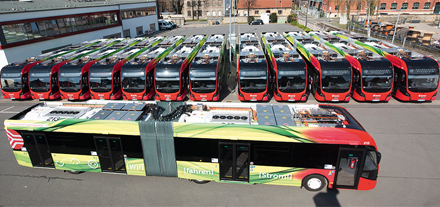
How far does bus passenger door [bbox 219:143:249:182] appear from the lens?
7414mm

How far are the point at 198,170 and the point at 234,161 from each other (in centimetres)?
124

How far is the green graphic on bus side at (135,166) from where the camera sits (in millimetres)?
8148

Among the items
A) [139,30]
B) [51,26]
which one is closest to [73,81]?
[51,26]

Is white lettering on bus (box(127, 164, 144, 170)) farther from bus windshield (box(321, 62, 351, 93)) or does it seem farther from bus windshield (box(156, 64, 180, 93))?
bus windshield (box(321, 62, 351, 93))

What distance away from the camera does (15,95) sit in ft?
54.1

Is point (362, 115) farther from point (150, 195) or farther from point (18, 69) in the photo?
point (18, 69)

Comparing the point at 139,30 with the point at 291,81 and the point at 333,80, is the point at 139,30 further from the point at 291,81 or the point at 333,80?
the point at 333,80

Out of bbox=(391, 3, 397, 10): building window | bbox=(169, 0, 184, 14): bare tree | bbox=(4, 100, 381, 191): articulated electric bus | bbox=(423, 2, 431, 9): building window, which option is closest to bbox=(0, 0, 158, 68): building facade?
bbox=(4, 100, 381, 191): articulated electric bus

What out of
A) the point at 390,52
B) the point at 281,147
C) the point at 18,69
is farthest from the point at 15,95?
the point at 390,52

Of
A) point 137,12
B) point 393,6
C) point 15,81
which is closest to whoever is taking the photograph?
point 15,81

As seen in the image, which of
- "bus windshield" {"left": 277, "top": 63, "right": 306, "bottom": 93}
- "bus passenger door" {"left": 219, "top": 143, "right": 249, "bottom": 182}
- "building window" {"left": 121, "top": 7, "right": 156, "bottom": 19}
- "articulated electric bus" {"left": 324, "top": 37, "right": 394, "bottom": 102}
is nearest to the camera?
"bus passenger door" {"left": 219, "top": 143, "right": 249, "bottom": 182}

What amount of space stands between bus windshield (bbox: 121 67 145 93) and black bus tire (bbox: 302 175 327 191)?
436 inches

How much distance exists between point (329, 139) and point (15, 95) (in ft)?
62.9

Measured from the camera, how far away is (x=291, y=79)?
1471 cm
